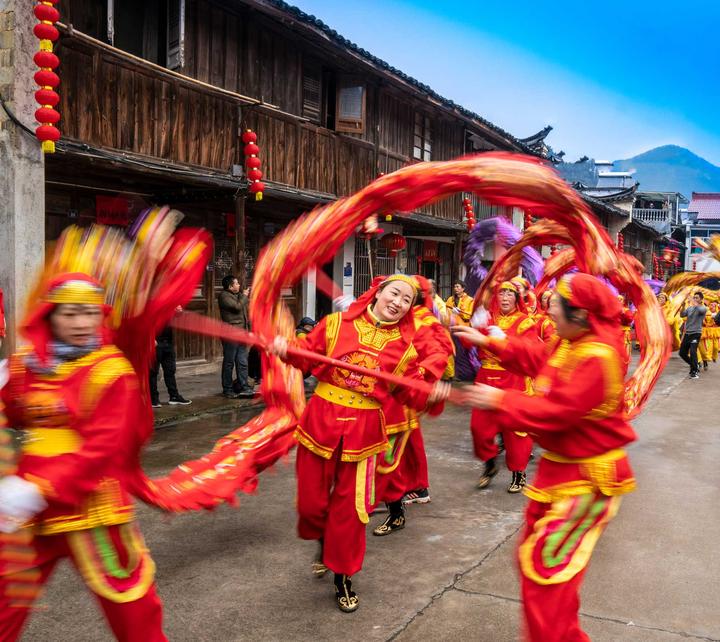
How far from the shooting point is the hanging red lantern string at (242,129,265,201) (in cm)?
988

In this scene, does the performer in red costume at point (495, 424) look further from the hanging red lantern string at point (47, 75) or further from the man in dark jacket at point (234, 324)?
the hanging red lantern string at point (47, 75)

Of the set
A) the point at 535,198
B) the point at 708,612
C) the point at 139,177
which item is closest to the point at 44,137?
the point at 139,177

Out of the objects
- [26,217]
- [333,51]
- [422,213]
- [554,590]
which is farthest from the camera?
[422,213]

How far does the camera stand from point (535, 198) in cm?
368

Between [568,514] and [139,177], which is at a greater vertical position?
[139,177]

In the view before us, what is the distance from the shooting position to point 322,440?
3.68 m

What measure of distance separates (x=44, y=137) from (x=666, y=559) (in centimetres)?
671

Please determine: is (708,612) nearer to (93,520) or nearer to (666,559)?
(666,559)

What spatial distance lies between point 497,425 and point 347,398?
2063 mm

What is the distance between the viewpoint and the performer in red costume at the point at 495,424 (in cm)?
562

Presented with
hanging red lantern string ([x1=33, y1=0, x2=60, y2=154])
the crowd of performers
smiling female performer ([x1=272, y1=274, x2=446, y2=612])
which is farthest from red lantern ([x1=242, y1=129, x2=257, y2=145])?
the crowd of performers

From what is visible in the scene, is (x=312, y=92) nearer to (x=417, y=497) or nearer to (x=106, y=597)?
(x=417, y=497)

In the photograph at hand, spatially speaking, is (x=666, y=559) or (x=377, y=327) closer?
(x=377, y=327)

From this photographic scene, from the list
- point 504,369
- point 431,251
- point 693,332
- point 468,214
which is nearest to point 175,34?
point 504,369
